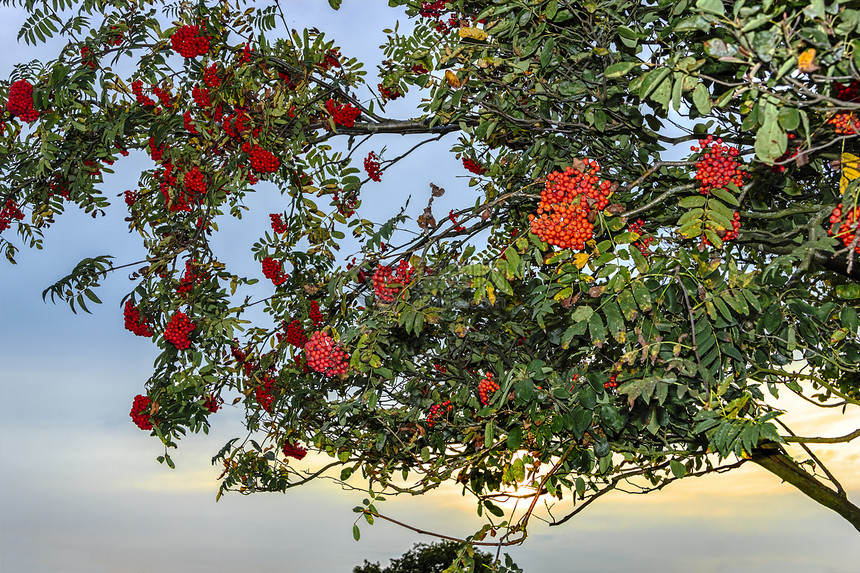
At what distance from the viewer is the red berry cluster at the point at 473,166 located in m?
5.52

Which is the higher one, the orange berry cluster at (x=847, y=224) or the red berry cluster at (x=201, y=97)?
the red berry cluster at (x=201, y=97)

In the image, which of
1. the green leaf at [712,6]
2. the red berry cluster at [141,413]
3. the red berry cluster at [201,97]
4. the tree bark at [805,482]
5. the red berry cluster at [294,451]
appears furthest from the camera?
the red berry cluster at [294,451]

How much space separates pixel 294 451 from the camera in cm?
569

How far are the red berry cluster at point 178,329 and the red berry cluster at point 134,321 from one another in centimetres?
44

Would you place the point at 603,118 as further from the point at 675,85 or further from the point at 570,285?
the point at 675,85

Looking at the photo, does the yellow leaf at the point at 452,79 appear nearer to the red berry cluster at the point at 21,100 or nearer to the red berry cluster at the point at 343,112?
the red berry cluster at the point at 343,112

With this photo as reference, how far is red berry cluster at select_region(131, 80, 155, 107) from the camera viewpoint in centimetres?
555

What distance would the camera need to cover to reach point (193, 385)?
475 centimetres

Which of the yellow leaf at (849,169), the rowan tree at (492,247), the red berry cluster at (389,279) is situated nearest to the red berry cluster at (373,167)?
the rowan tree at (492,247)

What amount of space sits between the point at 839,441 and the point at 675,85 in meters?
3.91

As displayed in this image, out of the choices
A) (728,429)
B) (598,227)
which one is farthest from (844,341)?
(598,227)

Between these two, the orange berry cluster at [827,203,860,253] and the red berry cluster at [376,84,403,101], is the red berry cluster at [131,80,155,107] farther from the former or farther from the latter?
the orange berry cluster at [827,203,860,253]

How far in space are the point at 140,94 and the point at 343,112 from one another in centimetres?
165

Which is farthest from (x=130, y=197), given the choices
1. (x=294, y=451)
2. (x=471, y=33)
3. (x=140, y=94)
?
(x=471, y=33)
